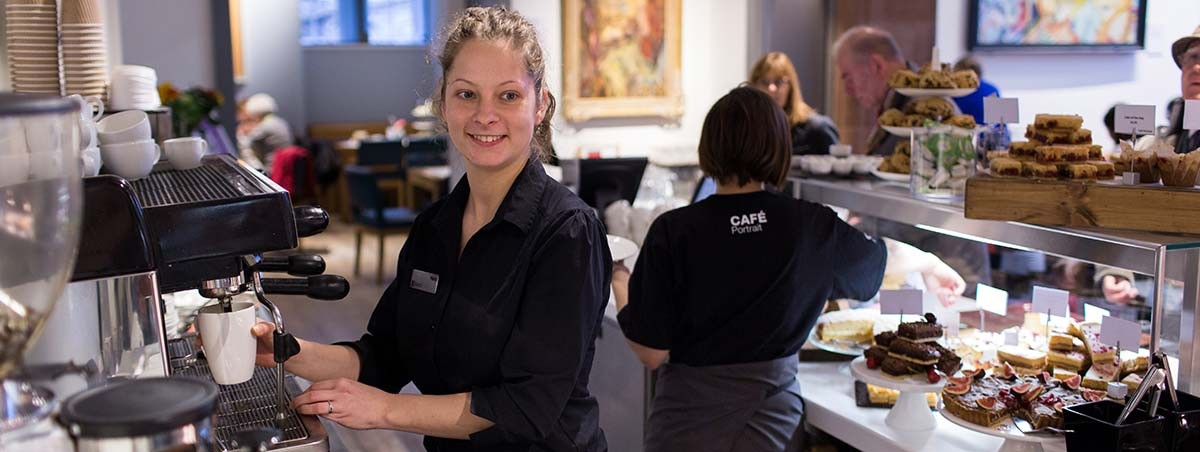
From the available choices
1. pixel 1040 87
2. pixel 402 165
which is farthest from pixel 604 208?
pixel 402 165

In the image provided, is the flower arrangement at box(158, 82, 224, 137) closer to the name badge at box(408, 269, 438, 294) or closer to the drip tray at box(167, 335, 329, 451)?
the drip tray at box(167, 335, 329, 451)

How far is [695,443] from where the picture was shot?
2436 mm

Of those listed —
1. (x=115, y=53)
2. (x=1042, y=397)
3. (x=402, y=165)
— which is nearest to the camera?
(x=1042, y=397)

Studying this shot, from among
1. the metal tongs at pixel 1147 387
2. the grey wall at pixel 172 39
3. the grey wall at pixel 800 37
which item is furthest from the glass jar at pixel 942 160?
the grey wall at pixel 172 39

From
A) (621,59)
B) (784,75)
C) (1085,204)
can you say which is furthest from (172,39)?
(1085,204)

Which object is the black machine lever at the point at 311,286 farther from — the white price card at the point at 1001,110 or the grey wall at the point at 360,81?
the grey wall at the point at 360,81

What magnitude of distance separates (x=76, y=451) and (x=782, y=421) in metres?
1.76

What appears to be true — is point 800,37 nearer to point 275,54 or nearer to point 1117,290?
point 1117,290

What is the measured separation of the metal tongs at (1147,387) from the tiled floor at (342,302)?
4.02 ft

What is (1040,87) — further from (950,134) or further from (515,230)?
(515,230)

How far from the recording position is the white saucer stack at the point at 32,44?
2.17 m

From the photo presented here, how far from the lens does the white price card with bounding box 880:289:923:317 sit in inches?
95.2

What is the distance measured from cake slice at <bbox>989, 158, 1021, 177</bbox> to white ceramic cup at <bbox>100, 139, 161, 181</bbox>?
1.67 meters

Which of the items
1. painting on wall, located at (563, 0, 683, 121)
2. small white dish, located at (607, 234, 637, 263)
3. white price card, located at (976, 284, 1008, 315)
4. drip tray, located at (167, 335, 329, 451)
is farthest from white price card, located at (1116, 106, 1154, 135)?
painting on wall, located at (563, 0, 683, 121)
